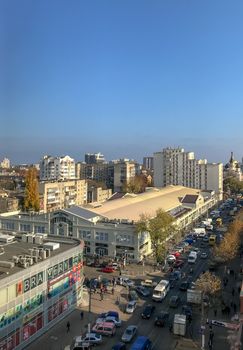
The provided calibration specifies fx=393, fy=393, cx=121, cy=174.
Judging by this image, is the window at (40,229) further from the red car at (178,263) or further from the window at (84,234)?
the red car at (178,263)

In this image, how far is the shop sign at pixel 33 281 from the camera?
14938mm

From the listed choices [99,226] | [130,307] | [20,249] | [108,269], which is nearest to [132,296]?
[130,307]

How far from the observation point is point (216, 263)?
2672 cm

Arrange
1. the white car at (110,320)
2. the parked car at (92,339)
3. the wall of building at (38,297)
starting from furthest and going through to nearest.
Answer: the white car at (110,320) → the parked car at (92,339) → the wall of building at (38,297)

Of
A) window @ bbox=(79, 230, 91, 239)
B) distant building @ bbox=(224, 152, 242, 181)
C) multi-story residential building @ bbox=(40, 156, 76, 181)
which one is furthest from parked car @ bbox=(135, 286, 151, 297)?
distant building @ bbox=(224, 152, 242, 181)

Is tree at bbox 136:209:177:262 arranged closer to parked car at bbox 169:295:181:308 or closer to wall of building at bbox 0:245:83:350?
parked car at bbox 169:295:181:308

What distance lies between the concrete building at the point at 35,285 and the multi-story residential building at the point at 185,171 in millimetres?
53057

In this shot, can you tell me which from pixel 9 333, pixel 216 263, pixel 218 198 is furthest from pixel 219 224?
pixel 9 333

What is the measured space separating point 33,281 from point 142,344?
15.8ft

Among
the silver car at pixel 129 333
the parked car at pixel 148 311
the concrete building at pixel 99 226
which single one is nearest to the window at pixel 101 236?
the concrete building at pixel 99 226

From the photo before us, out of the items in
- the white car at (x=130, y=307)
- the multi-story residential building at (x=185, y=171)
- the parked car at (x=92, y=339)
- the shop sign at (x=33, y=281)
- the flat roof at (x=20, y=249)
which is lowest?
the white car at (x=130, y=307)

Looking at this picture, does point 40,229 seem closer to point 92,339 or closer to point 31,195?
point 31,195

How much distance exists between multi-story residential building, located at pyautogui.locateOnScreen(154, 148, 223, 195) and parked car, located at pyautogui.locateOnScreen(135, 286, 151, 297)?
49.3m

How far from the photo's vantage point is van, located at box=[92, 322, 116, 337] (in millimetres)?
15953
